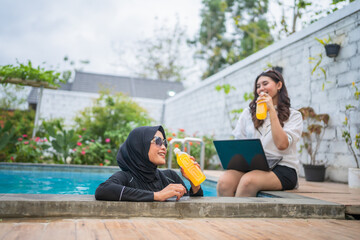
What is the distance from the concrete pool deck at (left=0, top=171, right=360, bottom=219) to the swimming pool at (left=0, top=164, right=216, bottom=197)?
258cm

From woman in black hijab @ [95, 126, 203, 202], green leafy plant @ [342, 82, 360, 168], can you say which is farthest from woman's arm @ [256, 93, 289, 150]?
green leafy plant @ [342, 82, 360, 168]

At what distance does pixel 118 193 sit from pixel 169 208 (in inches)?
14.0

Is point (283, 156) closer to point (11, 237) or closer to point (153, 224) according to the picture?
point (153, 224)

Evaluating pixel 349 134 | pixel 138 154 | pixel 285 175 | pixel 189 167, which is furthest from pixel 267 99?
pixel 349 134

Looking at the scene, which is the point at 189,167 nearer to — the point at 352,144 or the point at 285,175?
the point at 285,175

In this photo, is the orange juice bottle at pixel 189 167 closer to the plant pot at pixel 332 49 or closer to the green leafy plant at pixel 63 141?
the plant pot at pixel 332 49

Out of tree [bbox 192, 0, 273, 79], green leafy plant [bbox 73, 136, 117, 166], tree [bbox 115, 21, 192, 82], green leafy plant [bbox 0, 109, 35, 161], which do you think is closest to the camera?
green leafy plant [bbox 0, 109, 35, 161]

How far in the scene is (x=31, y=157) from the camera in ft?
23.1

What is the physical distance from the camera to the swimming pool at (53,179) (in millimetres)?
4629

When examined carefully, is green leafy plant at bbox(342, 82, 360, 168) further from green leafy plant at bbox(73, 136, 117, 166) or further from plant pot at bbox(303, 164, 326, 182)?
green leafy plant at bbox(73, 136, 117, 166)

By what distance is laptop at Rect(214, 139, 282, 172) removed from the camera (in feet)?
9.31

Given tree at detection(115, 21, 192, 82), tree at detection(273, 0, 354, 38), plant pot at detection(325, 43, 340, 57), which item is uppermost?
tree at detection(115, 21, 192, 82)

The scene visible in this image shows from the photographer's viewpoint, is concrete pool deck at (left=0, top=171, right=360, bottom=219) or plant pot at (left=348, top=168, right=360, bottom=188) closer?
concrete pool deck at (left=0, top=171, right=360, bottom=219)

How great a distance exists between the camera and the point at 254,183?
9.56ft
